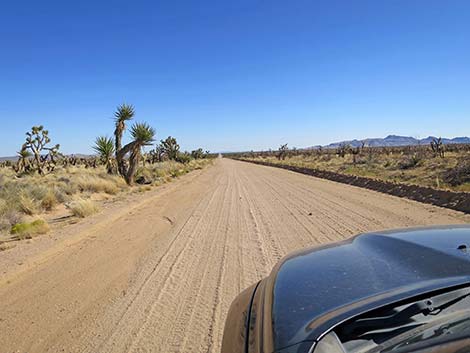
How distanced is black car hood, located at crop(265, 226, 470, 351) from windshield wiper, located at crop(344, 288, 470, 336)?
5cm

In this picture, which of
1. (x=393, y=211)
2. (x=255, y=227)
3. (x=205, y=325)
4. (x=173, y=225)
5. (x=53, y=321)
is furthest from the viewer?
(x=393, y=211)

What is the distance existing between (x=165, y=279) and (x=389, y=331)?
4535 millimetres

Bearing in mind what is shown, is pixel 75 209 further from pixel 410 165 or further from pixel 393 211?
pixel 410 165

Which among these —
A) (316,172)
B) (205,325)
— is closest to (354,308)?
(205,325)

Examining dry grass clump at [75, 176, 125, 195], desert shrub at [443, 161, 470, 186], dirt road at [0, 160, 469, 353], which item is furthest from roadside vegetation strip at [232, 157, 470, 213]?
dry grass clump at [75, 176, 125, 195]

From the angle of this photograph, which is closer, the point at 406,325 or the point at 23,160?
the point at 406,325

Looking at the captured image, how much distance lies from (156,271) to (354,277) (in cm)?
461

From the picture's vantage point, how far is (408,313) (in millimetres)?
1767

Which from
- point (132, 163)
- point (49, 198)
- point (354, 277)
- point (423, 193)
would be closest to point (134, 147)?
point (132, 163)

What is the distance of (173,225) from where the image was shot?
10195 millimetres

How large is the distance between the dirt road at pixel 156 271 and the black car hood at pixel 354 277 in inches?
69.6

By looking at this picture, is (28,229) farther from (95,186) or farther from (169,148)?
(169,148)

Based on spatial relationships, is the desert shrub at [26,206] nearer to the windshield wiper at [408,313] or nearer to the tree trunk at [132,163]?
the tree trunk at [132,163]

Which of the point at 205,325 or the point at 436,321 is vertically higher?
the point at 436,321
